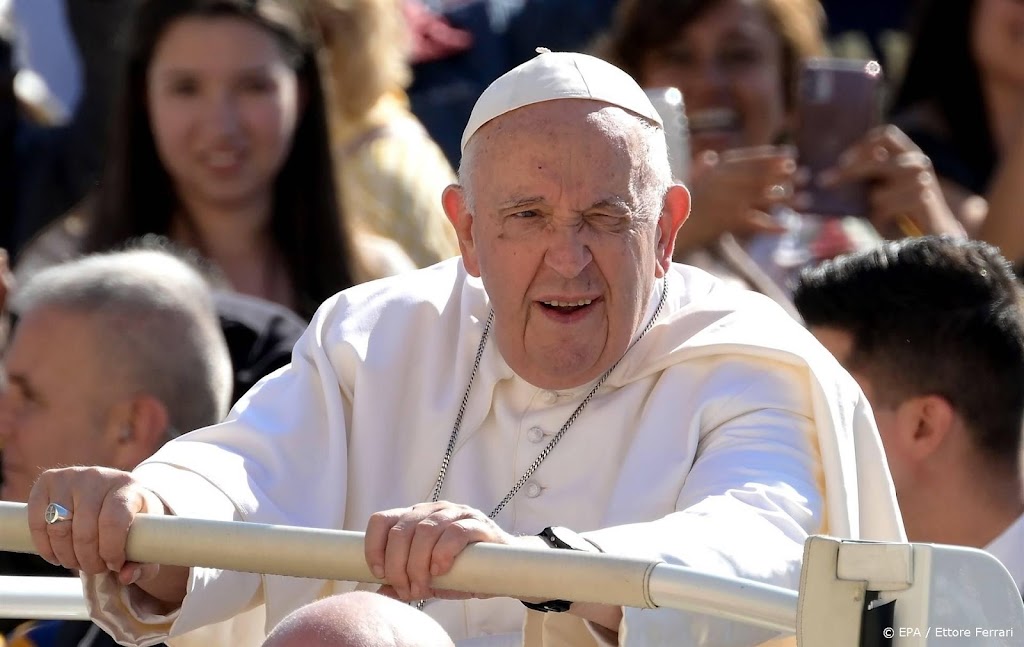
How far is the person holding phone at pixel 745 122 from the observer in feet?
17.8

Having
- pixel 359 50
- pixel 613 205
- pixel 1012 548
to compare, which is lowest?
pixel 1012 548

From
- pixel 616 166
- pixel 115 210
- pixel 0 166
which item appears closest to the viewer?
pixel 616 166

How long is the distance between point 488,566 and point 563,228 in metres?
0.91

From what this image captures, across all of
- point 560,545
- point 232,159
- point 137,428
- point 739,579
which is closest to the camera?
point 739,579

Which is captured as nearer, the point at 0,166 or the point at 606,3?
the point at 0,166

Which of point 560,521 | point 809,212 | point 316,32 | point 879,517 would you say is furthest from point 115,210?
point 879,517

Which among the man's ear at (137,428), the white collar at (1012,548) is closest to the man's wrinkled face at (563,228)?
the white collar at (1012,548)

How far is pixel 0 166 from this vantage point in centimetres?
637

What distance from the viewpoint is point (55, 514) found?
2.99m

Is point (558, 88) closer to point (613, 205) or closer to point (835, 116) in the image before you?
point (613, 205)

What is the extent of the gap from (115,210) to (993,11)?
2567 mm

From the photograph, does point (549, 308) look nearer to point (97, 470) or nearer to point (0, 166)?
point (97, 470)

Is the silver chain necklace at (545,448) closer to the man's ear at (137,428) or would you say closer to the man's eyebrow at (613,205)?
the man's eyebrow at (613,205)

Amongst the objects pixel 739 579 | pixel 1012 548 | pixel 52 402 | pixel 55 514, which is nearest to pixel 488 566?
pixel 739 579
